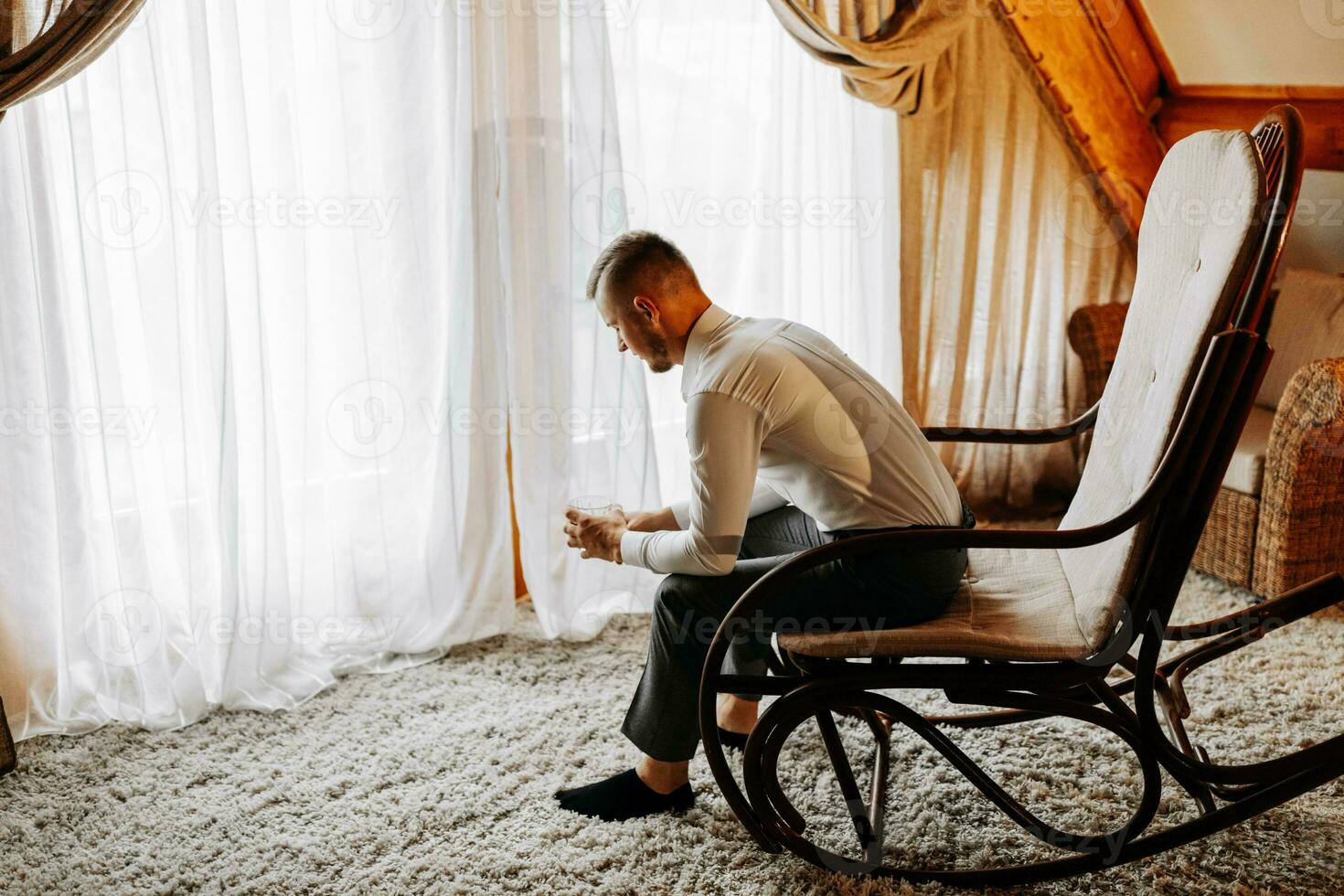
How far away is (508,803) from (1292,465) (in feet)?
6.09

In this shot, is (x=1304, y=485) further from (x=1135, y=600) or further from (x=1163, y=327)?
(x=1135, y=600)

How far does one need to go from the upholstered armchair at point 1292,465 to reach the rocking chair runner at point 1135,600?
0.71 meters

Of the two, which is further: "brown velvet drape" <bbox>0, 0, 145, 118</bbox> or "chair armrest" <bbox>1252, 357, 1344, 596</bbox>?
"chair armrest" <bbox>1252, 357, 1344, 596</bbox>

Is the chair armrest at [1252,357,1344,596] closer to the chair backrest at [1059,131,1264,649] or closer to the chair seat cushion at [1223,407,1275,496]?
the chair seat cushion at [1223,407,1275,496]

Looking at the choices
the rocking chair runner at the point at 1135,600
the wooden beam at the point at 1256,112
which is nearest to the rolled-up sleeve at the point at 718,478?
the rocking chair runner at the point at 1135,600

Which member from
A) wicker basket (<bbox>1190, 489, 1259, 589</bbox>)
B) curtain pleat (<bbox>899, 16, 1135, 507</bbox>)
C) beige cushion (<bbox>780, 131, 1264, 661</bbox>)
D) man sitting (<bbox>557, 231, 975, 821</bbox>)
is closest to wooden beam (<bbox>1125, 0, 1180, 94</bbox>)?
curtain pleat (<bbox>899, 16, 1135, 507</bbox>)

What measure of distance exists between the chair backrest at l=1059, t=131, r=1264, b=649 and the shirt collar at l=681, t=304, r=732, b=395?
0.65 meters

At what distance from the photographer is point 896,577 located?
5.32ft

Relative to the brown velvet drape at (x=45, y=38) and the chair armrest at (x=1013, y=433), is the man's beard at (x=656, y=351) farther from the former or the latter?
the brown velvet drape at (x=45, y=38)

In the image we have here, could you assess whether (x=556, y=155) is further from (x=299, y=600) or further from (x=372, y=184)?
(x=299, y=600)

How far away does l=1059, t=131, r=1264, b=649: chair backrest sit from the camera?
1403mm

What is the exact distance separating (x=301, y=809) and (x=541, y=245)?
1241 mm

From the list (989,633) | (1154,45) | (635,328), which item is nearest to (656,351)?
(635,328)

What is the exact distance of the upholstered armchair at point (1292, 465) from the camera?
2.38 meters
